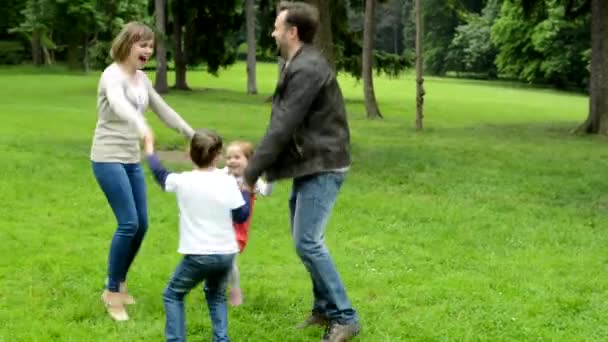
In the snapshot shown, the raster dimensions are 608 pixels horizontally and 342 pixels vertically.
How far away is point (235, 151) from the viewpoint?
554cm

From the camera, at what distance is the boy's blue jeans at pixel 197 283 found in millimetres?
4859

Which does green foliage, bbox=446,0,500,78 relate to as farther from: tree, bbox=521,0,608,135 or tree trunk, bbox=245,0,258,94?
tree, bbox=521,0,608,135

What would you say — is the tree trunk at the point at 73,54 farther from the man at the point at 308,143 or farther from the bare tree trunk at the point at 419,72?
the man at the point at 308,143

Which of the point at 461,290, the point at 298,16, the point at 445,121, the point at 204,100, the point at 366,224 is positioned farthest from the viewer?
the point at 204,100

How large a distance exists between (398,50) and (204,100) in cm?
7369

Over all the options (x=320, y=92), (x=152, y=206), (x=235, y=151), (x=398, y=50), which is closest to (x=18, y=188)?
(x=152, y=206)

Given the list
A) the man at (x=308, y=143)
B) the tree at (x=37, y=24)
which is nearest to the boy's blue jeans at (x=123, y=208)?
the man at (x=308, y=143)

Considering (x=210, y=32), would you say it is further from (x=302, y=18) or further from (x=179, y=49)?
(x=302, y=18)

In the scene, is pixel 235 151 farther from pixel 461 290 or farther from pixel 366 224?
pixel 366 224

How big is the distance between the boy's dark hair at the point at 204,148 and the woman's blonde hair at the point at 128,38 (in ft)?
3.46

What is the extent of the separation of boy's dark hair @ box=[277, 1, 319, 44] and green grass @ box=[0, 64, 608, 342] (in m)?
1.93

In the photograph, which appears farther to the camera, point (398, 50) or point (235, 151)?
point (398, 50)

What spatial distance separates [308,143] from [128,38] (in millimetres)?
1434

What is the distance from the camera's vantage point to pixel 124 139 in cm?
578
